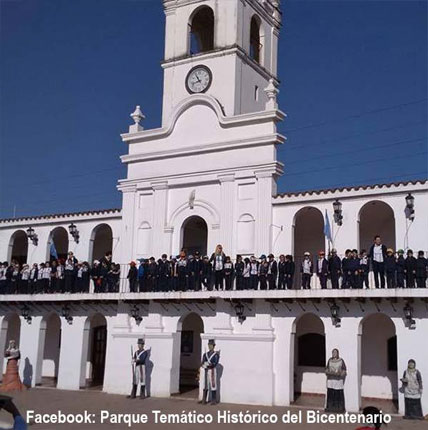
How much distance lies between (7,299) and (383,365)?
1515cm

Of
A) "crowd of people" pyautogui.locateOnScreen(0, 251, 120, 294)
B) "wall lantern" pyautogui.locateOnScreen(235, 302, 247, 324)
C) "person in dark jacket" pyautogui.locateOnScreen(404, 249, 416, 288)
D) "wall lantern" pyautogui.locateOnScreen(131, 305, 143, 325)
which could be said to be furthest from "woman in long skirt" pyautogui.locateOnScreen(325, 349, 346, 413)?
"crowd of people" pyautogui.locateOnScreen(0, 251, 120, 294)

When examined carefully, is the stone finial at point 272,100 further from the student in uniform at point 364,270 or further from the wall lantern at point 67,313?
the wall lantern at point 67,313

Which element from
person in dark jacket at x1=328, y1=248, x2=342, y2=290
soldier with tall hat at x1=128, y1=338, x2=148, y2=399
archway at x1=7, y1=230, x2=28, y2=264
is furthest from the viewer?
archway at x1=7, y1=230, x2=28, y2=264

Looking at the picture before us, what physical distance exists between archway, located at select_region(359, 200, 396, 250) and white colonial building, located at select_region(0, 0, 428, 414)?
53 millimetres

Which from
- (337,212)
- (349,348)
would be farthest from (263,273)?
(349,348)

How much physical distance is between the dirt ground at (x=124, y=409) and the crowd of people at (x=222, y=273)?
A: 381 centimetres

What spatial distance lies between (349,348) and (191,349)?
8690 mm

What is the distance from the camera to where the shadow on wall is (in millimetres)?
26078

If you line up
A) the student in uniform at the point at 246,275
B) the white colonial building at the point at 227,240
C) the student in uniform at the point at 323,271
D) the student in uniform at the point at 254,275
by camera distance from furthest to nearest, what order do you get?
the student in uniform at the point at 246,275, the student in uniform at the point at 254,275, the white colonial building at the point at 227,240, the student in uniform at the point at 323,271

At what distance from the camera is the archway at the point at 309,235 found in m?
24.2

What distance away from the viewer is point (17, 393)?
78.1 ft

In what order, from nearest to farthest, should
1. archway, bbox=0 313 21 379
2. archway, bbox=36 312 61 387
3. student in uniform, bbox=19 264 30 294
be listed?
student in uniform, bbox=19 264 30 294 → archway, bbox=0 313 21 379 → archway, bbox=36 312 61 387

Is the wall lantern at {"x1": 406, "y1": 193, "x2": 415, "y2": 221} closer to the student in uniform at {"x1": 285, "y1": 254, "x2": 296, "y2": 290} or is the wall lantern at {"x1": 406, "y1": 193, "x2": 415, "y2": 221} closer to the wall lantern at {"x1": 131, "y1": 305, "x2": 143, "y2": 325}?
the student in uniform at {"x1": 285, "y1": 254, "x2": 296, "y2": 290}

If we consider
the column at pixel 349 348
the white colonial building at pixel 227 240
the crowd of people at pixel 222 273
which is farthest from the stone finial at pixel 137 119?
the column at pixel 349 348
